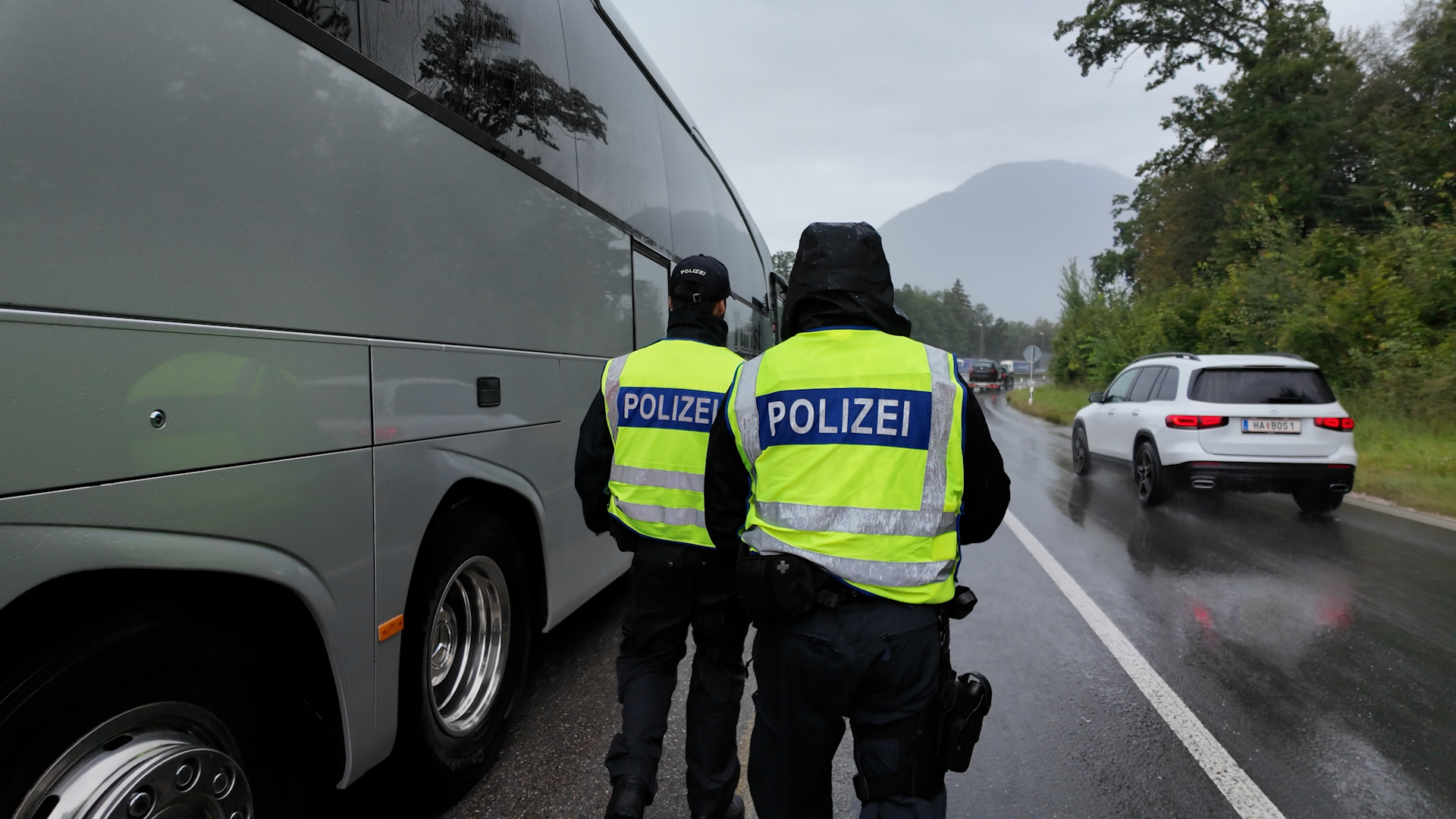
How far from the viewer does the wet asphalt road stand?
2875 mm

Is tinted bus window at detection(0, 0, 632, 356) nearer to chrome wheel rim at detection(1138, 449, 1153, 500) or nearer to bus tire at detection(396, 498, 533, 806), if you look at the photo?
bus tire at detection(396, 498, 533, 806)

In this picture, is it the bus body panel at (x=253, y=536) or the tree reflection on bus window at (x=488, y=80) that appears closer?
the bus body panel at (x=253, y=536)

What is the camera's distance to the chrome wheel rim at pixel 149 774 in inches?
56.4

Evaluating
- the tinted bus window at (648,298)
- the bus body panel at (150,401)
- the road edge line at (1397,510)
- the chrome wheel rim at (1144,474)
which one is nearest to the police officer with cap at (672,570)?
the bus body panel at (150,401)

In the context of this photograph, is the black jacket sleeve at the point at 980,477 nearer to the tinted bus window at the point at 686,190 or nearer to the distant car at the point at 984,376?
the tinted bus window at the point at 686,190

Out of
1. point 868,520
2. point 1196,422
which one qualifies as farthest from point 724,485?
point 1196,422

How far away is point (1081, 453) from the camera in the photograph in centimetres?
1131

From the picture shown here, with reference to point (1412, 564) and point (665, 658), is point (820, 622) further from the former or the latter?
point (1412, 564)

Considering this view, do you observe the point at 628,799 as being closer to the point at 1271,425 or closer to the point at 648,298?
the point at 648,298

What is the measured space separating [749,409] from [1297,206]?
93.2 feet

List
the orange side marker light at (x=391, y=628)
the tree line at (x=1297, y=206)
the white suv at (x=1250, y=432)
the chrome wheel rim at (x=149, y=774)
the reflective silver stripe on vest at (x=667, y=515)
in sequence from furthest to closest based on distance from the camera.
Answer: the tree line at (x=1297, y=206), the white suv at (x=1250, y=432), the reflective silver stripe on vest at (x=667, y=515), the orange side marker light at (x=391, y=628), the chrome wheel rim at (x=149, y=774)

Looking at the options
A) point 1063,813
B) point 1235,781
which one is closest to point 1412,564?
point 1235,781

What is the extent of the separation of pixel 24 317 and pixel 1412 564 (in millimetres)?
8331

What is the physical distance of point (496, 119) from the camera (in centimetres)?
315
